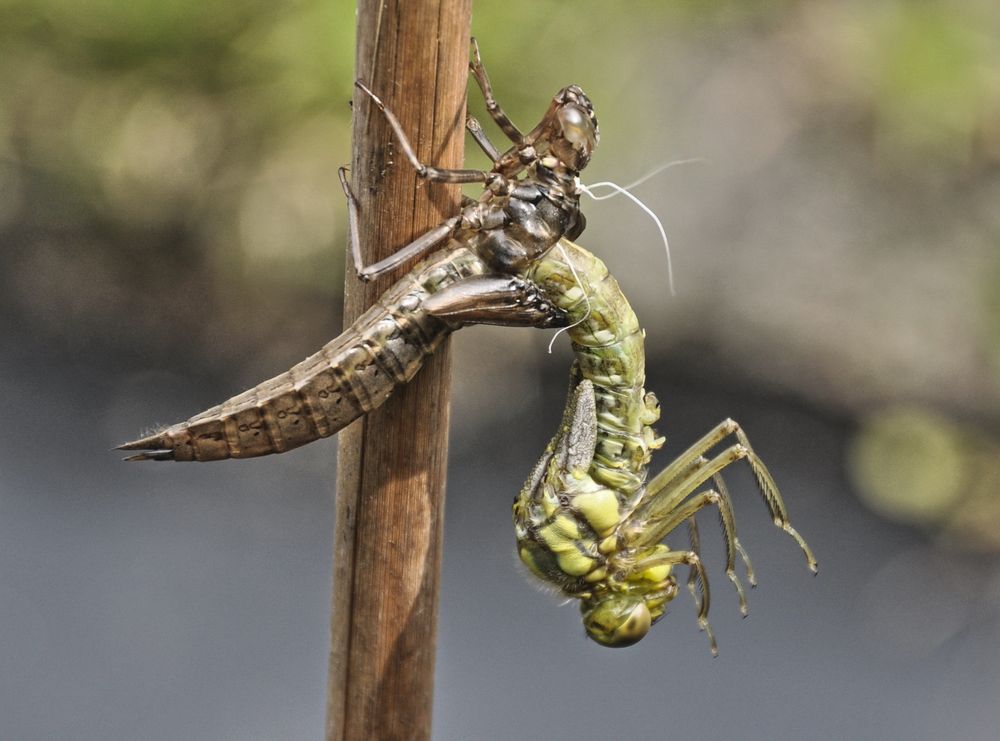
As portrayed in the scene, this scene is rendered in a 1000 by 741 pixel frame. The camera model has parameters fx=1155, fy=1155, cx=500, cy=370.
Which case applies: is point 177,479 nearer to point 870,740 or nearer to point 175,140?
point 175,140

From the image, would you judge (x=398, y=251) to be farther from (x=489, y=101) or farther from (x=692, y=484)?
(x=692, y=484)

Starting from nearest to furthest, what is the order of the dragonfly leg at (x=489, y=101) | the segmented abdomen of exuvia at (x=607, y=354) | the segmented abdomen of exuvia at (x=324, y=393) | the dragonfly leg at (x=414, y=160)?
the dragonfly leg at (x=414, y=160) < the segmented abdomen of exuvia at (x=324, y=393) < the segmented abdomen of exuvia at (x=607, y=354) < the dragonfly leg at (x=489, y=101)

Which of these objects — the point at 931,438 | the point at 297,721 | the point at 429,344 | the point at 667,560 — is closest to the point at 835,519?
the point at 931,438

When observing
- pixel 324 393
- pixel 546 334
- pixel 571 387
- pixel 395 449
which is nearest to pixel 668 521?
pixel 571 387

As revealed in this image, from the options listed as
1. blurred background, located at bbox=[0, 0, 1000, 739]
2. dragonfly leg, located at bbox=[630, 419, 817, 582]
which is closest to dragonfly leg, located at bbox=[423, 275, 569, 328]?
dragonfly leg, located at bbox=[630, 419, 817, 582]

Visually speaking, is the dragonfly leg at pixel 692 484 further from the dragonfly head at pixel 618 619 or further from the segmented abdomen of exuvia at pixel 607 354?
the dragonfly head at pixel 618 619

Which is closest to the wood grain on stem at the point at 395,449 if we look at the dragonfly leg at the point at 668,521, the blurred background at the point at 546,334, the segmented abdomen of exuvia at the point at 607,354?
the segmented abdomen of exuvia at the point at 607,354
